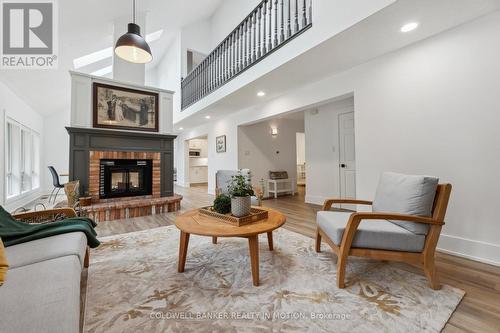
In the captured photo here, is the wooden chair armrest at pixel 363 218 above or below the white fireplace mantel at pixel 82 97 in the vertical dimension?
below

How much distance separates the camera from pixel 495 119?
2.03 m

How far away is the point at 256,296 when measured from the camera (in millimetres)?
1541

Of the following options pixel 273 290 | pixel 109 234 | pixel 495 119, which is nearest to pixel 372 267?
pixel 273 290

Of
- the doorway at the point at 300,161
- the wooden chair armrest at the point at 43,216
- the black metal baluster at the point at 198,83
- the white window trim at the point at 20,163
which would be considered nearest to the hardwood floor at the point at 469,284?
the wooden chair armrest at the point at 43,216

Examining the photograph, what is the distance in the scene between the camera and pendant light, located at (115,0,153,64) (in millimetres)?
2875

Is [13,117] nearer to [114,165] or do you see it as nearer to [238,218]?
[114,165]

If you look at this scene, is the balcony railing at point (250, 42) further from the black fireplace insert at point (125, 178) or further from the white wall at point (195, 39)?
the black fireplace insert at point (125, 178)

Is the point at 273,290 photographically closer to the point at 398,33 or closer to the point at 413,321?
the point at 413,321

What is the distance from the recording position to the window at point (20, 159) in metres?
4.73

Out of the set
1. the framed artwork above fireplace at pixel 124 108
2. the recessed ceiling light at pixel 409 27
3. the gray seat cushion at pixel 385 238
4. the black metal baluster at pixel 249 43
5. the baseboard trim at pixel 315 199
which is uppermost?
the black metal baluster at pixel 249 43

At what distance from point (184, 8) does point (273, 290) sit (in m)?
6.88

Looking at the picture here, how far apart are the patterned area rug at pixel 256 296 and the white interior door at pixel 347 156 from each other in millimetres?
2400

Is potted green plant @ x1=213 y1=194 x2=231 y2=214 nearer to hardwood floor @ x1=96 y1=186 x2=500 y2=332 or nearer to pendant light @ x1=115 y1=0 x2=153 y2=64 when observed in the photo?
hardwood floor @ x1=96 y1=186 x2=500 y2=332

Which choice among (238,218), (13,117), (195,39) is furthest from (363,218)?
(195,39)
